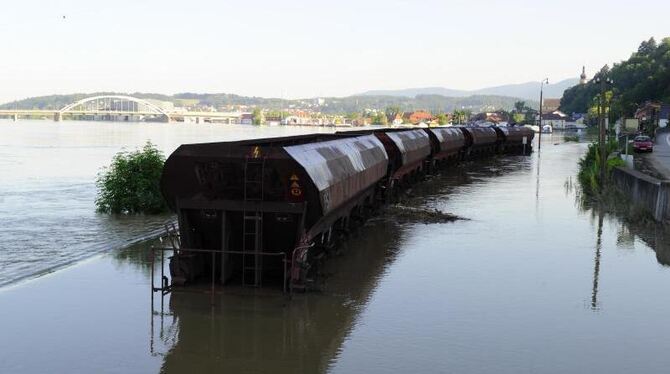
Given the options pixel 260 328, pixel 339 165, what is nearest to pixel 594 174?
pixel 339 165

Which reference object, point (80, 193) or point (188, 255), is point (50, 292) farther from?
point (80, 193)

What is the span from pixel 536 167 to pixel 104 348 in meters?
55.2

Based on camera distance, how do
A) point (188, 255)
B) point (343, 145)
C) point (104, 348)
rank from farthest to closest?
A: 1. point (343, 145)
2. point (188, 255)
3. point (104, 348)

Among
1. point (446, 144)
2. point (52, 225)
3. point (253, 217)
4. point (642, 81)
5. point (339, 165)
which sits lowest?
point (52, 225)

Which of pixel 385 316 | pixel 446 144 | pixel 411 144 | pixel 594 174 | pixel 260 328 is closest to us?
pixel 260 328

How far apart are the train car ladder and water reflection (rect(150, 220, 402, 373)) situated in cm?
65

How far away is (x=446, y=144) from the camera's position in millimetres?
54656

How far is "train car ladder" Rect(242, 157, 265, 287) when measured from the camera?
53.2ft

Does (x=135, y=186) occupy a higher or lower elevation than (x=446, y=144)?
lower

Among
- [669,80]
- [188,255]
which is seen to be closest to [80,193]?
[188,255]

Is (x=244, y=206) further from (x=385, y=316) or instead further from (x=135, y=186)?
(x=135, y=186)

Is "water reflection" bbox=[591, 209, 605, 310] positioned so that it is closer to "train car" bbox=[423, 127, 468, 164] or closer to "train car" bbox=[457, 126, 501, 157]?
"train car" bbox=[423, 127, 468, 164]

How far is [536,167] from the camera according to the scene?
6328 centimetres

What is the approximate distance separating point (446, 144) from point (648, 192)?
24.8 m
